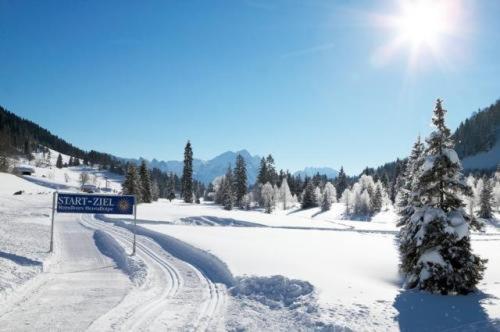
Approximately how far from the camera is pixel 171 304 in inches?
443

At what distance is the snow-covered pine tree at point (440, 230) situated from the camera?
1409 centimetres

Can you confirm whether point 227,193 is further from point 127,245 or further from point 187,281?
point 187,281

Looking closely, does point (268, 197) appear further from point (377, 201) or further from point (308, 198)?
point (377, 201)

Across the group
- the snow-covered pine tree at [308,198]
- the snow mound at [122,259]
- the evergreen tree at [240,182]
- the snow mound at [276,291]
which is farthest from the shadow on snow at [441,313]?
the snow-covered pine tree at [308,198]

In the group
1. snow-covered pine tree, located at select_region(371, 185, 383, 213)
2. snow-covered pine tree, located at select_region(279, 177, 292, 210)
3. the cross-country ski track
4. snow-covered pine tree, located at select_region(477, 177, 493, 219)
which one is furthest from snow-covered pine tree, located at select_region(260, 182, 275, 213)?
the cross-country ski track

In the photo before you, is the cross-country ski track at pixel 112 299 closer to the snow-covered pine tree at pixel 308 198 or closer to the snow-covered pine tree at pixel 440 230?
the snow-covered pine tree at pixel 440 230

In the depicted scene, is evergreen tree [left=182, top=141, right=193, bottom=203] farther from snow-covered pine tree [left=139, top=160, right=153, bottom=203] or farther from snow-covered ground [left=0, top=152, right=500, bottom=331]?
snow-covered ground [left=0, top=152, right=500, bottom=331]

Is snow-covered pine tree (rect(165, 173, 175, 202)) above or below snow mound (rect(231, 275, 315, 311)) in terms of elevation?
above

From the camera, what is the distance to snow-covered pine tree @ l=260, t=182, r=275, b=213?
9747cm

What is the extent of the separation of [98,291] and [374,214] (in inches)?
3578

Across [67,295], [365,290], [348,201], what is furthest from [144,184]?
[365,290]

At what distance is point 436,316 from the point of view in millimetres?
10836

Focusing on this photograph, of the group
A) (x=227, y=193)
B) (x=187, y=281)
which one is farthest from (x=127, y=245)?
(x=227, y=193)

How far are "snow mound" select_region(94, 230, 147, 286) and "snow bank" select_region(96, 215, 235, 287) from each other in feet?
7.57
